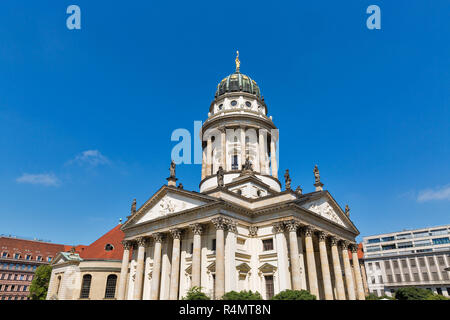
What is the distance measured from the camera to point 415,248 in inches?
3465

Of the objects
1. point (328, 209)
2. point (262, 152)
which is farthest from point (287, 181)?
point (262, 152)

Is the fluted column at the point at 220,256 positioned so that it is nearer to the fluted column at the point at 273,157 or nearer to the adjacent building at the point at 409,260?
the fluted column at the point at 273,157

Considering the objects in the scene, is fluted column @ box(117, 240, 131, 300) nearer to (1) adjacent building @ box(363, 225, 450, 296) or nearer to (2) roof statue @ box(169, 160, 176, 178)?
(2) roof statue @ box(169, 160, 176, 178)

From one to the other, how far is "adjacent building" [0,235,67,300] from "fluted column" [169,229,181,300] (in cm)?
6083

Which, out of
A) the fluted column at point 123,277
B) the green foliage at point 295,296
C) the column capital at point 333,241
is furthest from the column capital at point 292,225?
the fluted column at point 123,277

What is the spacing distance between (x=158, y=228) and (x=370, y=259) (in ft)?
255

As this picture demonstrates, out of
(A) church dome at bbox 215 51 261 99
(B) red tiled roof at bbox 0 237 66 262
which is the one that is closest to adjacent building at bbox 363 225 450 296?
(A) church dome at bbox 215 51 261 99

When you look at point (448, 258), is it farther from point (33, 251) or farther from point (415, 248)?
point (33, 251)

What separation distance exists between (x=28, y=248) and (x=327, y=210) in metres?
84.2

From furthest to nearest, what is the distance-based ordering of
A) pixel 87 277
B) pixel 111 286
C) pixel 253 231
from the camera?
pixel 111 286 < pixel 87 277 < pixel 253 231

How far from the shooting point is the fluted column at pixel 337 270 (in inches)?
1526

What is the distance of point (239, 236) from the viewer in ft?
117

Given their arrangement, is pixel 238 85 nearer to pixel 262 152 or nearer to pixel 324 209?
pixel 262 152

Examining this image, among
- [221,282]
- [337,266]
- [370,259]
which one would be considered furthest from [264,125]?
[370,259]
